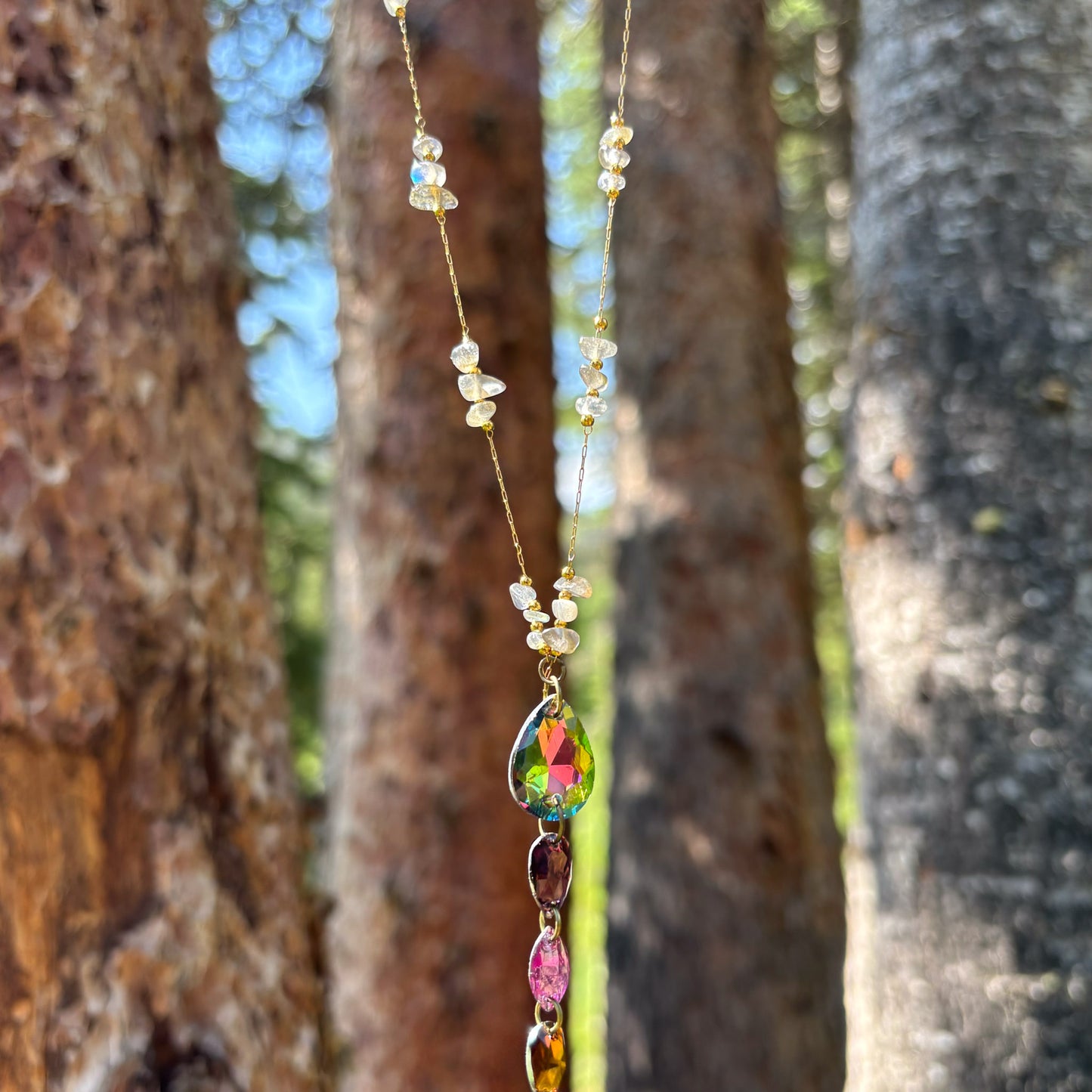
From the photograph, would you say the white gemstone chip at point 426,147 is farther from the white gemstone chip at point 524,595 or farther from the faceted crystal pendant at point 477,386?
the white gemstone chip at point 524,595

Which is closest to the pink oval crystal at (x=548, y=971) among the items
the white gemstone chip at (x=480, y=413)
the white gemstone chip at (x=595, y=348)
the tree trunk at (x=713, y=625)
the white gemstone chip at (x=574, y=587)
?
the white gemstone chip at (x=574, y=587)

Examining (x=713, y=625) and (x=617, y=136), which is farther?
(x=713, y=625)

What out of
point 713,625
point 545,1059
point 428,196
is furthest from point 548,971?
point 713,625

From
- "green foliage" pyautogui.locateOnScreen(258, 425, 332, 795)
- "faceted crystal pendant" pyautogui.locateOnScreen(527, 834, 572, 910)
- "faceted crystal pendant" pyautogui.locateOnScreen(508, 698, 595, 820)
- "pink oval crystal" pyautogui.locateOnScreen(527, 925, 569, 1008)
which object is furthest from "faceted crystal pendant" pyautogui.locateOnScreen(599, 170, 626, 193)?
"green foliage" pyautogui.locateOnScreen(258, 425, 332, 795)

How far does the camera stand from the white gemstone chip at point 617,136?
1489 mm

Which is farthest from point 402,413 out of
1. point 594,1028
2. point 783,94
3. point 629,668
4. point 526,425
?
point 594,1028

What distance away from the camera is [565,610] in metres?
1.34

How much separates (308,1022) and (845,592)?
1.03m

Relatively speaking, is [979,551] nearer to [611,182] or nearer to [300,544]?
[611,182]

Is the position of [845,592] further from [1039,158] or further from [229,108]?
[229,108]

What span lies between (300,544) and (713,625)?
2.64 m

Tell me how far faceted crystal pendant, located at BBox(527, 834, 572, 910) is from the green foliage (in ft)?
9.83

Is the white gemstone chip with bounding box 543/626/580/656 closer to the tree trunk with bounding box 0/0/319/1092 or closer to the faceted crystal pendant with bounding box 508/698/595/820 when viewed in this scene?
the faceted crystal pendant with bounding box 508/698/595/820

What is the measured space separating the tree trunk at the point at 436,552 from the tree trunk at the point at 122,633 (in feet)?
2.25
